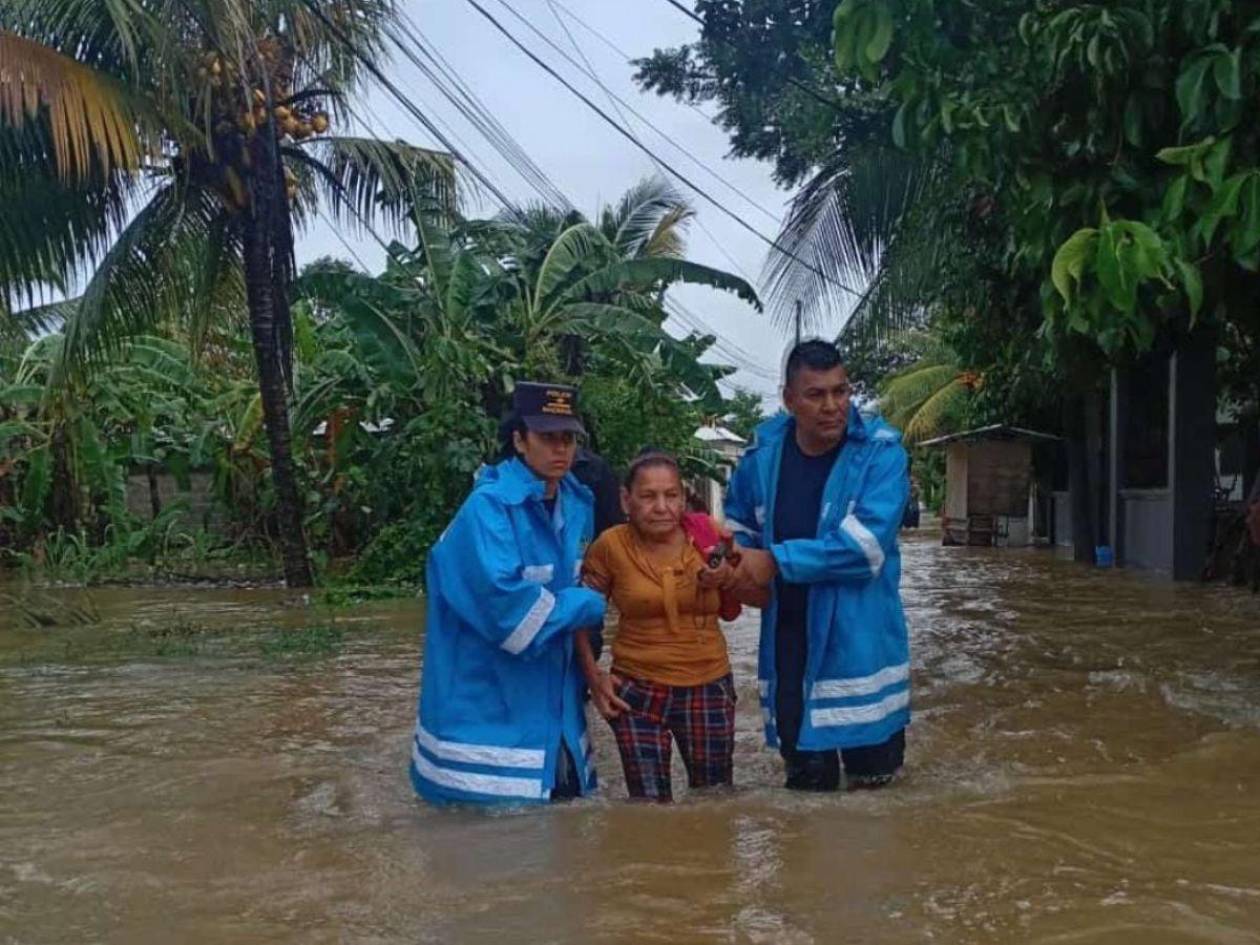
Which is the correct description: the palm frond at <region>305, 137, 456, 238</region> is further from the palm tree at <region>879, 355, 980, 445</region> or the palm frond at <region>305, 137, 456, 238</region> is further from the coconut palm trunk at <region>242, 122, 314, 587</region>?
the palm tree at <region>879, 355, 980, 445</region>

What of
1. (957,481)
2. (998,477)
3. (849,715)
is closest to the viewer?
(849,715)

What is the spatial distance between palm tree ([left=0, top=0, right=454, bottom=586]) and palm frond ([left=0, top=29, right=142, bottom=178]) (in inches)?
0.7

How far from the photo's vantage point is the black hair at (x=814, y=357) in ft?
14.5

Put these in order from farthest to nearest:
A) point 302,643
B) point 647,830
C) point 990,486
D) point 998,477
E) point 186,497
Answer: point 990,486 < point 998,477 < point 186,497 < point 302,643 < point 647,830

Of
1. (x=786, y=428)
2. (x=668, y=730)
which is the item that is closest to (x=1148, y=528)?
→ (x=786, y=428)

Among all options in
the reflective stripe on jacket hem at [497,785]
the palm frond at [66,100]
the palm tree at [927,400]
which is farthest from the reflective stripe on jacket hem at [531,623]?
the palm tree at [927,400]

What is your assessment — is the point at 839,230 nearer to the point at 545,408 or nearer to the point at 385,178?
the point at 385,178

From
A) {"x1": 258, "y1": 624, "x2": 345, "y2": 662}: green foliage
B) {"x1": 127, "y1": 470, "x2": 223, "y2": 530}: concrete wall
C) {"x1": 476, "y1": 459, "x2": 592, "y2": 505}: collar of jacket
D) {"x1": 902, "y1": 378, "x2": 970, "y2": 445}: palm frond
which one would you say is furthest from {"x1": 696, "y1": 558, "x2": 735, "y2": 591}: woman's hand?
{"x1": 902, "y1": 378, "x2": 970, "y2": 445}: palm frond

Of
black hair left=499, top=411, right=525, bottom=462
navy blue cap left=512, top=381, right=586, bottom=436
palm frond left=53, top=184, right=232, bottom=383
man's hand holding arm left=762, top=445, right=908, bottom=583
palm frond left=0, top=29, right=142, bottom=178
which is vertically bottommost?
man's hand holding arm left=762, top=445, right=908, bottom=583

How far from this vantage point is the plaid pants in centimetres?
441

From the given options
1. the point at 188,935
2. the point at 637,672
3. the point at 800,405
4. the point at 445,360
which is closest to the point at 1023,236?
the point at 800,405

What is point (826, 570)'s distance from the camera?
14.0 ft

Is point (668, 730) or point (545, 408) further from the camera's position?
point (668, 730)

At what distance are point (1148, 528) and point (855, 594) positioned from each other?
13253 millimetres
